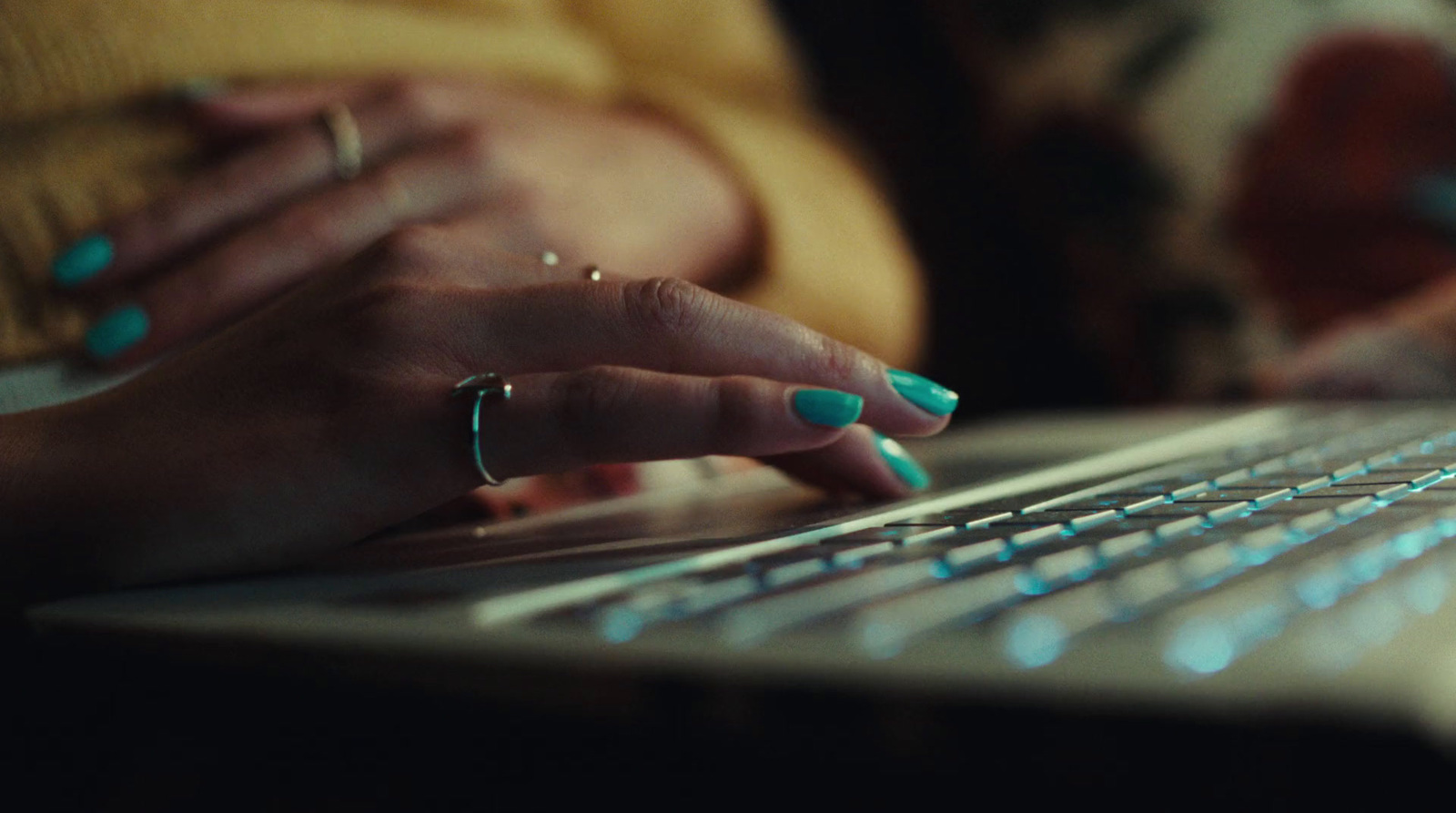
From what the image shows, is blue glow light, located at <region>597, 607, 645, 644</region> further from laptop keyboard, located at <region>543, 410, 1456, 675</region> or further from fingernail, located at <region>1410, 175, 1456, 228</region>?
fingernail, located at <region>1410, 175, 1456, 228</region>

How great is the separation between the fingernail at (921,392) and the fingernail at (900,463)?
0.10 ft

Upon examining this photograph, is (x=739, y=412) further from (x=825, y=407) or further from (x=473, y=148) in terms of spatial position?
(x=473, y=148)

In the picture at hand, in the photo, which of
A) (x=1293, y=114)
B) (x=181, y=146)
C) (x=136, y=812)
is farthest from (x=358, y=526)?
(x=1293, y=114)

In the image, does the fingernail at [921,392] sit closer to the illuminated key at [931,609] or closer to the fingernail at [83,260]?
the illuminated key at [931,609]

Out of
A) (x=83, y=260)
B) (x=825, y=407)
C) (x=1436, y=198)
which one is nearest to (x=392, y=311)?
(x=825, y=407)

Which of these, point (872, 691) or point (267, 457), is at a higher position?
point (267, 457)

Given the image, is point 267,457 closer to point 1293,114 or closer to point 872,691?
point 872,691

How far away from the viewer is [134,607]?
35cm

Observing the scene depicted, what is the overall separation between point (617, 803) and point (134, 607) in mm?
199

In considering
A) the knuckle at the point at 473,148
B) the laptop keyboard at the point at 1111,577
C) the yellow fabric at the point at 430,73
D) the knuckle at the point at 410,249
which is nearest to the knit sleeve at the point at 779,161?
the yellow fabric at the point at 430,73

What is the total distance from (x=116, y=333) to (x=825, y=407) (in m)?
0.39

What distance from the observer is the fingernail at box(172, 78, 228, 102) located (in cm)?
71

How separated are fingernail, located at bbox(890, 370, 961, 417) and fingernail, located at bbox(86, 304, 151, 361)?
393mm

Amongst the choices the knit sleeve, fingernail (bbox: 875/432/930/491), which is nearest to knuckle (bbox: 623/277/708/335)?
fingernail (bbox: 875/432/930/491)
